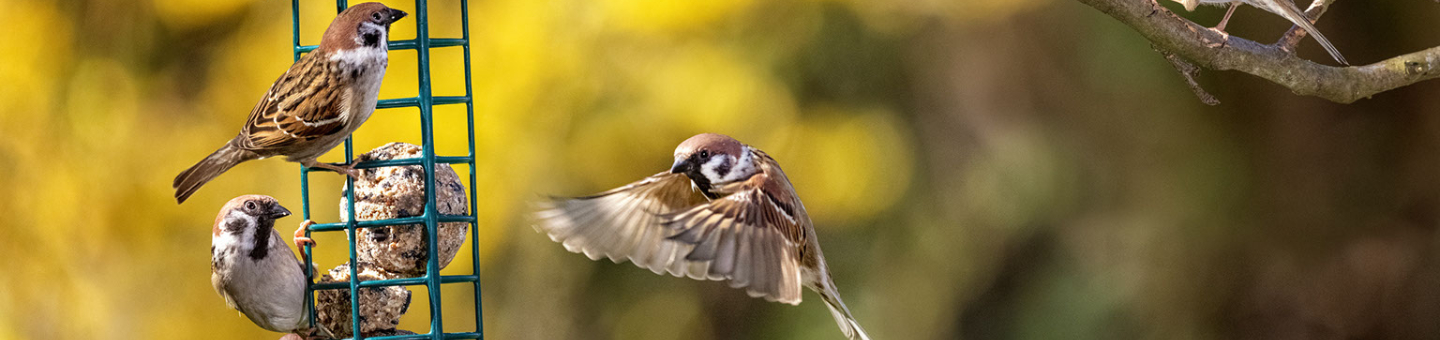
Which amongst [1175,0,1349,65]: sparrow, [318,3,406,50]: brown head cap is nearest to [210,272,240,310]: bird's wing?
[318,3,406,50]: brown head cap

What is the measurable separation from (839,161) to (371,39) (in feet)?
11.3

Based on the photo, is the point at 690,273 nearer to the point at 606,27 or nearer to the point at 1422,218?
the point at 606,27

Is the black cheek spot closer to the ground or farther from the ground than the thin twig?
farther from the ground

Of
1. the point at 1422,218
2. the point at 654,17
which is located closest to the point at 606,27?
the point at 654,17

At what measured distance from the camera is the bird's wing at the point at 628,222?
12.3ft

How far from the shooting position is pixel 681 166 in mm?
3473

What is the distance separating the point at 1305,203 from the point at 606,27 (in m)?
3.70

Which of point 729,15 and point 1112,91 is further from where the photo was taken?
point 1112,91

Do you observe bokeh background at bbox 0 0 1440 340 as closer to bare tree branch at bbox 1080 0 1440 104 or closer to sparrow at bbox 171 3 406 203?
sparrow at bbox 171 3 406 203

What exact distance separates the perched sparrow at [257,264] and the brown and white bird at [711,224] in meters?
0.70

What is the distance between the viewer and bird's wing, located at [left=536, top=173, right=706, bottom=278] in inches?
147

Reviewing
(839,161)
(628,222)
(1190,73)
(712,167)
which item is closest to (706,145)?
(712,167)

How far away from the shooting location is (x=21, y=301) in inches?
260

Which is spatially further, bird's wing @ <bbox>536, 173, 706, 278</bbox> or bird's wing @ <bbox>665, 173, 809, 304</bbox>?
bird's wing @ <bbox>536, 173, 706, 278</bbox>
